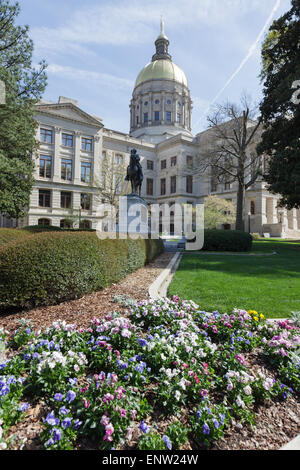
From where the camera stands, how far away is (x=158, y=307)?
4355mm

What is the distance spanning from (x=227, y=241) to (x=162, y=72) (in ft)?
202

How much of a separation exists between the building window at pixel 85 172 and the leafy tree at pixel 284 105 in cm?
2843

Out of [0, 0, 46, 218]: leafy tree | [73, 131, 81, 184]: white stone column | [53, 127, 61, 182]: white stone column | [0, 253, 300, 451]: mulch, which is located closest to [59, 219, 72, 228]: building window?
[53, 127, 61, 182]: white stone column

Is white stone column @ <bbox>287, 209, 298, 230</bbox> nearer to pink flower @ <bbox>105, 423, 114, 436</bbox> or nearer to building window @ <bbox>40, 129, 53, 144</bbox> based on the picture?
building window @ <bbox>40, 129, 53, 144</bbox>

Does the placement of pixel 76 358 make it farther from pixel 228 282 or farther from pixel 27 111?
pixel 27 111

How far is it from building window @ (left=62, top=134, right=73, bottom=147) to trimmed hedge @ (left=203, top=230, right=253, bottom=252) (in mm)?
31035

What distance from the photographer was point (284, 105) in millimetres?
18484

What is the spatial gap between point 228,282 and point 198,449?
17.8 ft

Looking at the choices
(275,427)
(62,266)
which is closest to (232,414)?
(275,427)

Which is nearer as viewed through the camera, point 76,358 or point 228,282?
point 76,358

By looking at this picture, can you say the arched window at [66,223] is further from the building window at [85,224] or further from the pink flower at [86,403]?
the pink flower at [86,403]

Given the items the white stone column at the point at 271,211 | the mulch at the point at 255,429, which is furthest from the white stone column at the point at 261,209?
the mulch at the point at 255,429

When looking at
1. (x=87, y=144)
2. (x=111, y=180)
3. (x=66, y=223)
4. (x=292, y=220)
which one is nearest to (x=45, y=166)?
(x=87, y=144)

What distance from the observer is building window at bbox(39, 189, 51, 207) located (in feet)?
124
